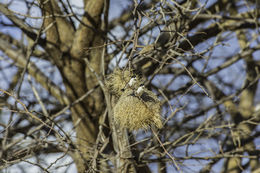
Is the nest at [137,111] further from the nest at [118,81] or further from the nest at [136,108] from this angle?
the nest at [118,81]

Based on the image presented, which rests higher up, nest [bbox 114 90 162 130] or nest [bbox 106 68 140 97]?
nest [bbox 106 68 140 97]

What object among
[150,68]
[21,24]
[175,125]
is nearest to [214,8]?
[150,68]

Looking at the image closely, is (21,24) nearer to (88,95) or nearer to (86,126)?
(88,95)

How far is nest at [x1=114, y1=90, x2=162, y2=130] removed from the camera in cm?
178

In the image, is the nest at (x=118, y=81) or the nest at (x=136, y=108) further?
the nest at (x=118, y=81)

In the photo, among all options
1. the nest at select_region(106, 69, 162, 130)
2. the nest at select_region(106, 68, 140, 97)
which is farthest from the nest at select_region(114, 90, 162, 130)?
the nest at select_region(106, 68, 140, 97)

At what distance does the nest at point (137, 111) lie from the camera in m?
1.78

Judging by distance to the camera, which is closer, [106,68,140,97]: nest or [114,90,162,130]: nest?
[114,90,162,130]: nest

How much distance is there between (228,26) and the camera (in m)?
3.35

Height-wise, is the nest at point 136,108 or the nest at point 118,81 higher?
the nest at point 118,81

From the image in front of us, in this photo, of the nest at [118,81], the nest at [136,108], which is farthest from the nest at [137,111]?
the nest at [118,81]

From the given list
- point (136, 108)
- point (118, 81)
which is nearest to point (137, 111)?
point (136, 108)

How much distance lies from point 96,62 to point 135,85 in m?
1.29

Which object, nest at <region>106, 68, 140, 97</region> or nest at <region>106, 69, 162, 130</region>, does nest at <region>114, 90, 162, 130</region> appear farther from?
nest at <region>106, 68, 140, 97</region>
